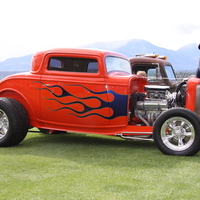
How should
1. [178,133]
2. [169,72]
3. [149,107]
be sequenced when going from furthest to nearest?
[169,72], [149,107], [178,133]

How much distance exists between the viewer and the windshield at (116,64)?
5.84 metres

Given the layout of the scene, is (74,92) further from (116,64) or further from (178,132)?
(178,132)

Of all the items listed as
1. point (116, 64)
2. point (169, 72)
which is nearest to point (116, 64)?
point (116, 64)

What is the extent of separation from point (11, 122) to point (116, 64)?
88.3 inches

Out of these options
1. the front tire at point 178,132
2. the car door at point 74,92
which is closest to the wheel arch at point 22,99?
the car door at point 74,92

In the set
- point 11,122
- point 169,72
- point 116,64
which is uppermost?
point 116,64

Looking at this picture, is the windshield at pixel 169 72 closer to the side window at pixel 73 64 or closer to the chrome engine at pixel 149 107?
the chrome engine at pixel 149 107

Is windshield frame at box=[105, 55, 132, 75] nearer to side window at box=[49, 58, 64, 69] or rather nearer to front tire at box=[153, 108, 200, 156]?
side window at box=[49, 58, 64, 69]

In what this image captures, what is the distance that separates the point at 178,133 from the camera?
4941 millimetres

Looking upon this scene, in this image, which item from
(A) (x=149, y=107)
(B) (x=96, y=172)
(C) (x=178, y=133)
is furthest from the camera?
(A) (x=149, y=107)

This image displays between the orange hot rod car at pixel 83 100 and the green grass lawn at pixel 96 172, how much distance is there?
39cm

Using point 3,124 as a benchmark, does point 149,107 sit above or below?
above

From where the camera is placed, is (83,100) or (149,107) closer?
(83,100)

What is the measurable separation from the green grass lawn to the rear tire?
0.17m
